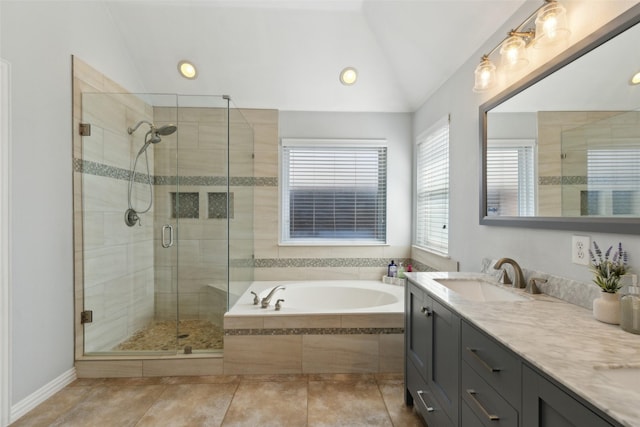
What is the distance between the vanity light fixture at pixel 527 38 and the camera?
1362 mm

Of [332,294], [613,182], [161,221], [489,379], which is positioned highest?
[613,182]

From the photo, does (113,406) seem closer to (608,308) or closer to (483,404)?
(483,404)

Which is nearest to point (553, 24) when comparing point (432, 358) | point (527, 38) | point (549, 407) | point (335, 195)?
point (527, 38)

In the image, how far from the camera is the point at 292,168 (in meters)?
3.45

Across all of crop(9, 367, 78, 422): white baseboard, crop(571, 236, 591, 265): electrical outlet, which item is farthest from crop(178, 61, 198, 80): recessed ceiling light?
crop(571, 236, 591, 265): electrical outlet

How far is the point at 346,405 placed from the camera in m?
1.99

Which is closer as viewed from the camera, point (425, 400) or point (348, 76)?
point (425, 400)

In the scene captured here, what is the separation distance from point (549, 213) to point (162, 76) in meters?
3.28

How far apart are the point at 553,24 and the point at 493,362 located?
4.58ft

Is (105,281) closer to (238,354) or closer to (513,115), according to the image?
(238,354)

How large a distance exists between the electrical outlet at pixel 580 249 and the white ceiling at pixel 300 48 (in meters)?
1.38

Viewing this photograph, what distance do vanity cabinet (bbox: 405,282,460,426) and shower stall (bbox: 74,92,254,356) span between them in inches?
56.5

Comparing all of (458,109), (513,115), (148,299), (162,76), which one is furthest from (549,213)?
(162,76)

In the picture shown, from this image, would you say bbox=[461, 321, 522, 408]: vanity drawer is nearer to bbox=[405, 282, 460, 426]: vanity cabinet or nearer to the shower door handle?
bbox=[405, 282, 460, 426]: vanity cabinet
